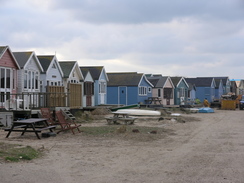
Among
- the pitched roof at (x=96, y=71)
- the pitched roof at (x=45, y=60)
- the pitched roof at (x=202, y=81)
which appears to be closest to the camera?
the pitched roof at (x=45, y=60)

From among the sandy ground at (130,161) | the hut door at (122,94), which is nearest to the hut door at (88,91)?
the hut door at (122,94)

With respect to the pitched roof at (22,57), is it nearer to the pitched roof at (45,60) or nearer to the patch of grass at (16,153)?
the pitched roof at (45,60)

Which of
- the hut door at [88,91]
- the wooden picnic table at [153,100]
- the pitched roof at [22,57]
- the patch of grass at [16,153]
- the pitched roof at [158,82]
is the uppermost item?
the pitched roof at [22,57]

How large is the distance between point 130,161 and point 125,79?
116 feet

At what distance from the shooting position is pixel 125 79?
45.0 meters

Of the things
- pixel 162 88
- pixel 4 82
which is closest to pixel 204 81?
pixel 162 88

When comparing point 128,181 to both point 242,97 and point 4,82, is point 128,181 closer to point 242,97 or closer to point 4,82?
point 4,82

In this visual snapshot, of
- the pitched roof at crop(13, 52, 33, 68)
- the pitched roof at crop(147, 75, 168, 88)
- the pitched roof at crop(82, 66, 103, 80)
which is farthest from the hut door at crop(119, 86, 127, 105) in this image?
the pitched roof at crop(13, 52, 33, 68)

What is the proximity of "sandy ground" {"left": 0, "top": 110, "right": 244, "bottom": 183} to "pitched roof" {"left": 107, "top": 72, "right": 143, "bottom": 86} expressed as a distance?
29462mm

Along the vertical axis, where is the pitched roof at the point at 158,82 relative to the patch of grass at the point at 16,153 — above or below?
above

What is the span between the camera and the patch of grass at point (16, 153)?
31.4ft

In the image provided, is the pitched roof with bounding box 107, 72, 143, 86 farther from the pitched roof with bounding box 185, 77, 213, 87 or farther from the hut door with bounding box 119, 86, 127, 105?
the pitched roof with bounding box 185, 77, 213, 87

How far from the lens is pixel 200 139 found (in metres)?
14.8

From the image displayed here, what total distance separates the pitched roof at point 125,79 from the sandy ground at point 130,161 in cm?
2946
